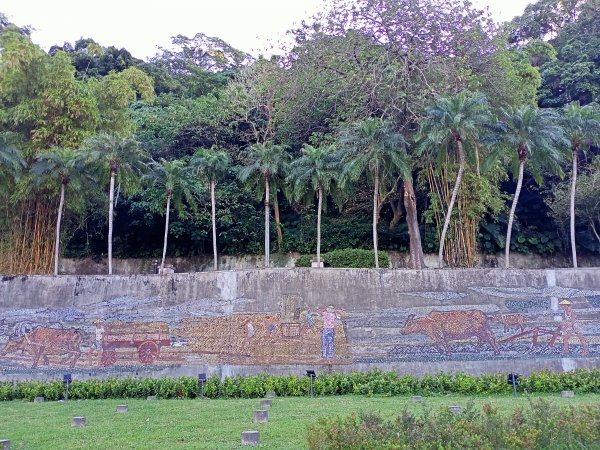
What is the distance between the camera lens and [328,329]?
16.2 metres

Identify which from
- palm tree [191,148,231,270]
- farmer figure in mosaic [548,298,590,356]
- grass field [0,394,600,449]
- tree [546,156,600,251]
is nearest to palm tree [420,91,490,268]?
farmer figure in mosaic [548,298,590,356]

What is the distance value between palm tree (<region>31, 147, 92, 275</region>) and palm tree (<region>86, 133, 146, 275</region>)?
→ 0.49 metres

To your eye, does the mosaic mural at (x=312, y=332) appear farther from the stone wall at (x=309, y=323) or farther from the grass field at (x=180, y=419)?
the grass field at (x=180, y=419)

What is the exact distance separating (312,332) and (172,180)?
30.4 ft

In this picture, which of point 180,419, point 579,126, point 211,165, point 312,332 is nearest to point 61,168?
point 211,165

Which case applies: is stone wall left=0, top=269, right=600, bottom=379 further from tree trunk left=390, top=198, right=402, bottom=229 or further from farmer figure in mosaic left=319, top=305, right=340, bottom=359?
tree trunk left=390, top=198, right=402, bottom=229

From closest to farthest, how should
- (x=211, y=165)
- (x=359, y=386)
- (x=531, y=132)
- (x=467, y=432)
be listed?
(x=467, y=432) < (x=359, y=386) < (x=531, y=132) < (x=211, y=165)

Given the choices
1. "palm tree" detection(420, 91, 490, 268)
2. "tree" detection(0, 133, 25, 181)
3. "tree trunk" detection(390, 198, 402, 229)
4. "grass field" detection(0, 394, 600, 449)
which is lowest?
"grass field" detection(0, 394, 600, 449)

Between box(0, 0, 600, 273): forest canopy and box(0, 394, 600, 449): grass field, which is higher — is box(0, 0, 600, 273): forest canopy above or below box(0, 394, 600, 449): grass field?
above

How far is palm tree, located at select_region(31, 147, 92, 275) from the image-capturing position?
762 inches

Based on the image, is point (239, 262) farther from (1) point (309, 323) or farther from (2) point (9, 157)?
(1) point (309, 323)

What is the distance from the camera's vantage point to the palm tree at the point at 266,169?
870 inches

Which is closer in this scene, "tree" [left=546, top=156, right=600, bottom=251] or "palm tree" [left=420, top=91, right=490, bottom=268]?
"palm tree" [left=420, top=91, right=490, bottom=268]

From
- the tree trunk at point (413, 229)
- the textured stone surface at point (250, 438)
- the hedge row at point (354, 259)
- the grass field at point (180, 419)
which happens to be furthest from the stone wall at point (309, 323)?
the textured stone surface at point (250, 438)
